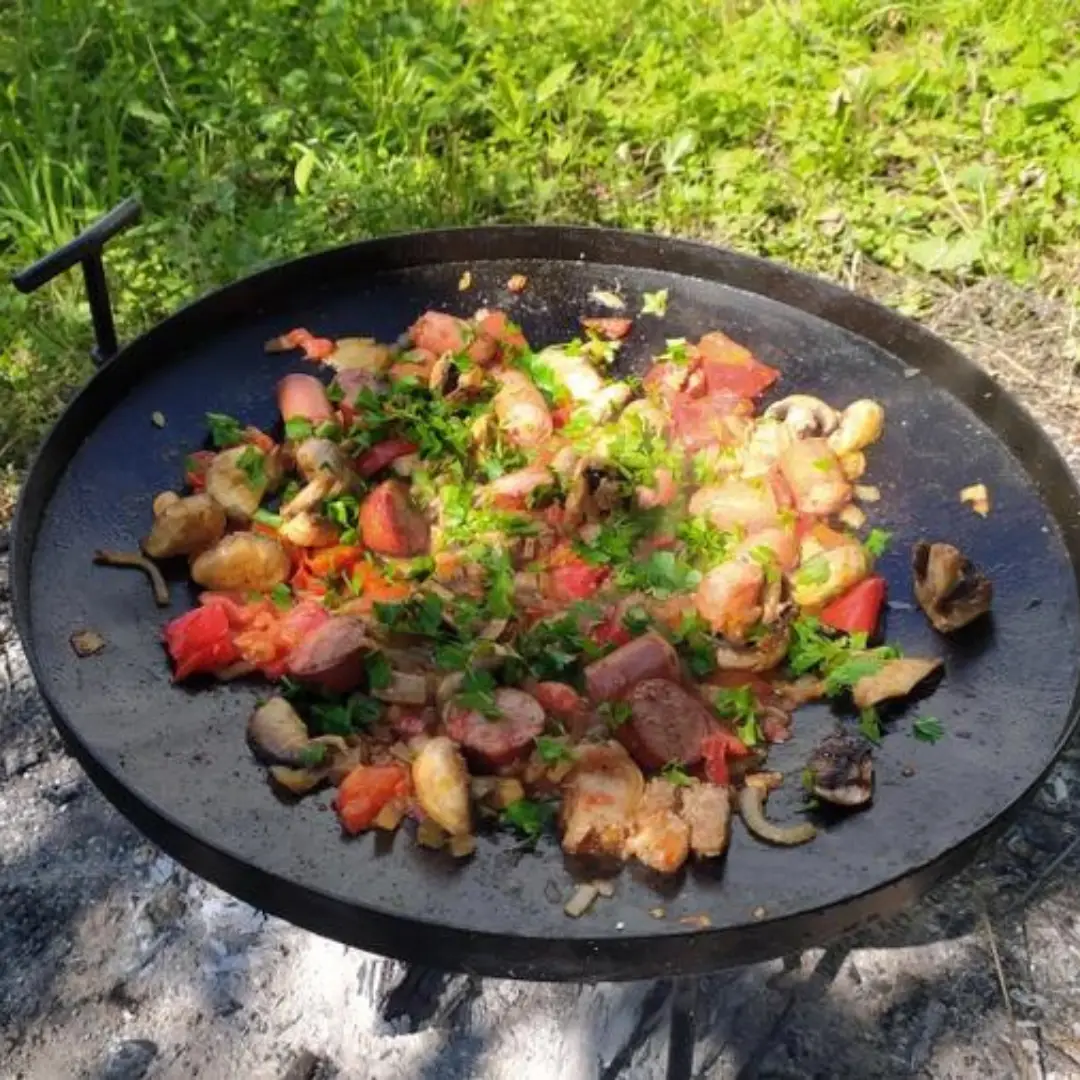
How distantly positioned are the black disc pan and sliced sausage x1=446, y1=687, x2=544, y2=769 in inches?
5.0

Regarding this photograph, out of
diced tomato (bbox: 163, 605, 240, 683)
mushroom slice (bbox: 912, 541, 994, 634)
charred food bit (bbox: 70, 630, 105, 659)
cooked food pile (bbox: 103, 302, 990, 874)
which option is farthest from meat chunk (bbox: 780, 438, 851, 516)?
charred food bit (bbox: 70, 630, 105, 659)

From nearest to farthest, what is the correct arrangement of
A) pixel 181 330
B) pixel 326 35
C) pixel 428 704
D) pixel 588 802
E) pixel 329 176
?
pixel 588 802, pixel 428 704, pixel 181 330, pixel 329 176, pixel 326 35

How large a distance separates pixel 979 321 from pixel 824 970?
212 centimetres

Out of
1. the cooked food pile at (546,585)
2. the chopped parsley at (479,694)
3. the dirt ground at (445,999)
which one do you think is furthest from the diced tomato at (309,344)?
the dirt ground at (445,999)

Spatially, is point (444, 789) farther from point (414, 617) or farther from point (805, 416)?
point (805, 416)

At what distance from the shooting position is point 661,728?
77.2 inches

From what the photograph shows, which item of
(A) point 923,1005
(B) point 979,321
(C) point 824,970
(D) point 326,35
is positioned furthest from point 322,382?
(D) point 326,35

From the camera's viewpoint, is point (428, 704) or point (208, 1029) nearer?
point (428, 704)

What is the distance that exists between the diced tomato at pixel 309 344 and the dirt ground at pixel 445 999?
1038mm

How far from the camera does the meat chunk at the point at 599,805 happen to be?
184 cm

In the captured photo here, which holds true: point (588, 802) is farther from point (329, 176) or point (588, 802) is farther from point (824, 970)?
point (329, 176)

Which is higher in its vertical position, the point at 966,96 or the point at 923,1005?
the point at 966,96

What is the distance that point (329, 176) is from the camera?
168 inches

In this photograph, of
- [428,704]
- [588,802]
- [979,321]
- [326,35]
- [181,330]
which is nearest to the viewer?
[588,802]
